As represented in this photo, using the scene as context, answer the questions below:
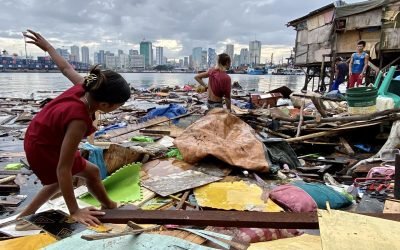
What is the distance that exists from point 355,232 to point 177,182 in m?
2.88

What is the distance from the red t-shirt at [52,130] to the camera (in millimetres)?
2422

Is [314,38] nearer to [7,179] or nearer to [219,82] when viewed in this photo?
[219,82]

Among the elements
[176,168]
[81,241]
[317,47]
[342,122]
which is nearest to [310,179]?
[176,168]

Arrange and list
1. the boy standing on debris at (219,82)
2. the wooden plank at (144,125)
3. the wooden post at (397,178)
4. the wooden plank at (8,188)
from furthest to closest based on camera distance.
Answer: the wooden plank at (144,125)
the boy standing on debris at (219,82)
the wooden plank at (8,188)
the wooden post at (397,178)

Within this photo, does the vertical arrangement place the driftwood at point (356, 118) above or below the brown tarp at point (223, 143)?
above

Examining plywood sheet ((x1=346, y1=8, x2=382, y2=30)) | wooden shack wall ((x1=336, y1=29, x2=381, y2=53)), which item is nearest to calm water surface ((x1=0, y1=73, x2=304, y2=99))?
wooden shack wall ((x1=336, y1=29, x2=381, y2=53))

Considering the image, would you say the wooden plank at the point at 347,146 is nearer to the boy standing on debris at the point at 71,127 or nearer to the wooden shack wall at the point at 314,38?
the boy standing on debris at the point at 71,127

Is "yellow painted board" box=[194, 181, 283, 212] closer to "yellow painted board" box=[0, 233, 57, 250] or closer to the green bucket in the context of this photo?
"yellow painted board" box=[0, 233, 57, 250]

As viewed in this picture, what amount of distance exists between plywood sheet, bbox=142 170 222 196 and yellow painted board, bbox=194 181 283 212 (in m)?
0.13

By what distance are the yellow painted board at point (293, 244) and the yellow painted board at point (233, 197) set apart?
2.71 ft

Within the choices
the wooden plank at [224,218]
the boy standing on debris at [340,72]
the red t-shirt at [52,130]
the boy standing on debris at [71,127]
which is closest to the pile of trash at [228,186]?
the wooden plank at [224,218]

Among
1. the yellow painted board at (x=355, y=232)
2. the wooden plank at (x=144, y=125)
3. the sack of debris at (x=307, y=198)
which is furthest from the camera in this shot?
the wooden plank at (x=144, y=125)

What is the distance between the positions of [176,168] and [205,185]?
752 millimetres

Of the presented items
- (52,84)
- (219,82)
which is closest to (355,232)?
(219,82)
